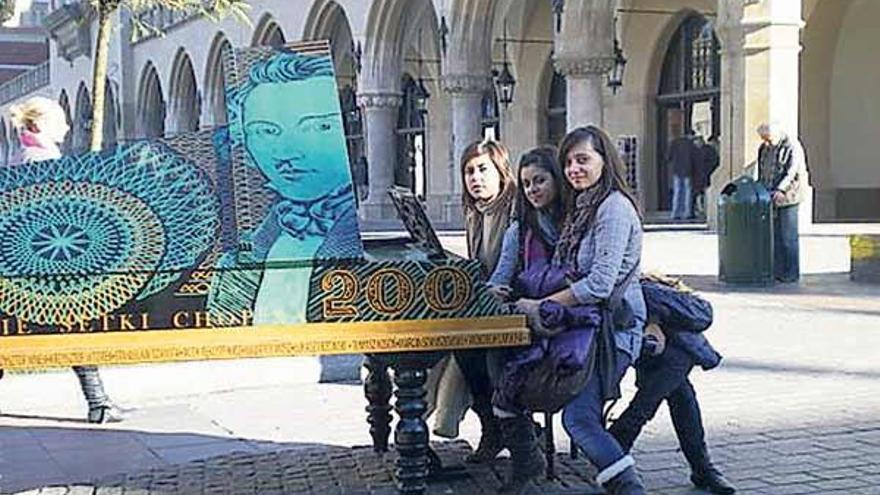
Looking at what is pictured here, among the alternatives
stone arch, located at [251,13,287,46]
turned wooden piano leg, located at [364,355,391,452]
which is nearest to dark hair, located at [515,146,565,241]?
turned wooden piano leg, located at [364,355,391,452]

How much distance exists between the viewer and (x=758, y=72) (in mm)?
18594

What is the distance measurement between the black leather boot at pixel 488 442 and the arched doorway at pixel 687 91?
71.1ft

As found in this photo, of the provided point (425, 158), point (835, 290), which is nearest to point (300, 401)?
point (835, 290)

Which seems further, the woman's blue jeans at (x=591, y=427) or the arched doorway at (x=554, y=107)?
the arched doorway at (x=554, y=107)

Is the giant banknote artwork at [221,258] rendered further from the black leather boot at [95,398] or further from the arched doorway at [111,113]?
the arched doorway at [111,113]

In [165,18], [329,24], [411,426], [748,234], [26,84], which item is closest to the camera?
[411,426]

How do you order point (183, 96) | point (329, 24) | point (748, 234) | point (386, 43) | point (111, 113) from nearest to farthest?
point (748, 234)
point (386, 43)
point (329, 24)
point (183, 96)
point (111, 113)

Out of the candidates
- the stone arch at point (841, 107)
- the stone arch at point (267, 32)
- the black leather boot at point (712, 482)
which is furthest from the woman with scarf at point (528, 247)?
the stone arch at point (267, 32)

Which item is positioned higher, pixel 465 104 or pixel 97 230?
pixel 465 104

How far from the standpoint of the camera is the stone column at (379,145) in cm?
3088

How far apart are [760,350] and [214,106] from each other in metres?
32.1

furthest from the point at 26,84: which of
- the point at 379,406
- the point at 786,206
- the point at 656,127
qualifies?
the point at 379,406

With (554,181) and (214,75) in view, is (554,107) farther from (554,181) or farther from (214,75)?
(554,181)

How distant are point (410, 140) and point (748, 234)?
2620cm
